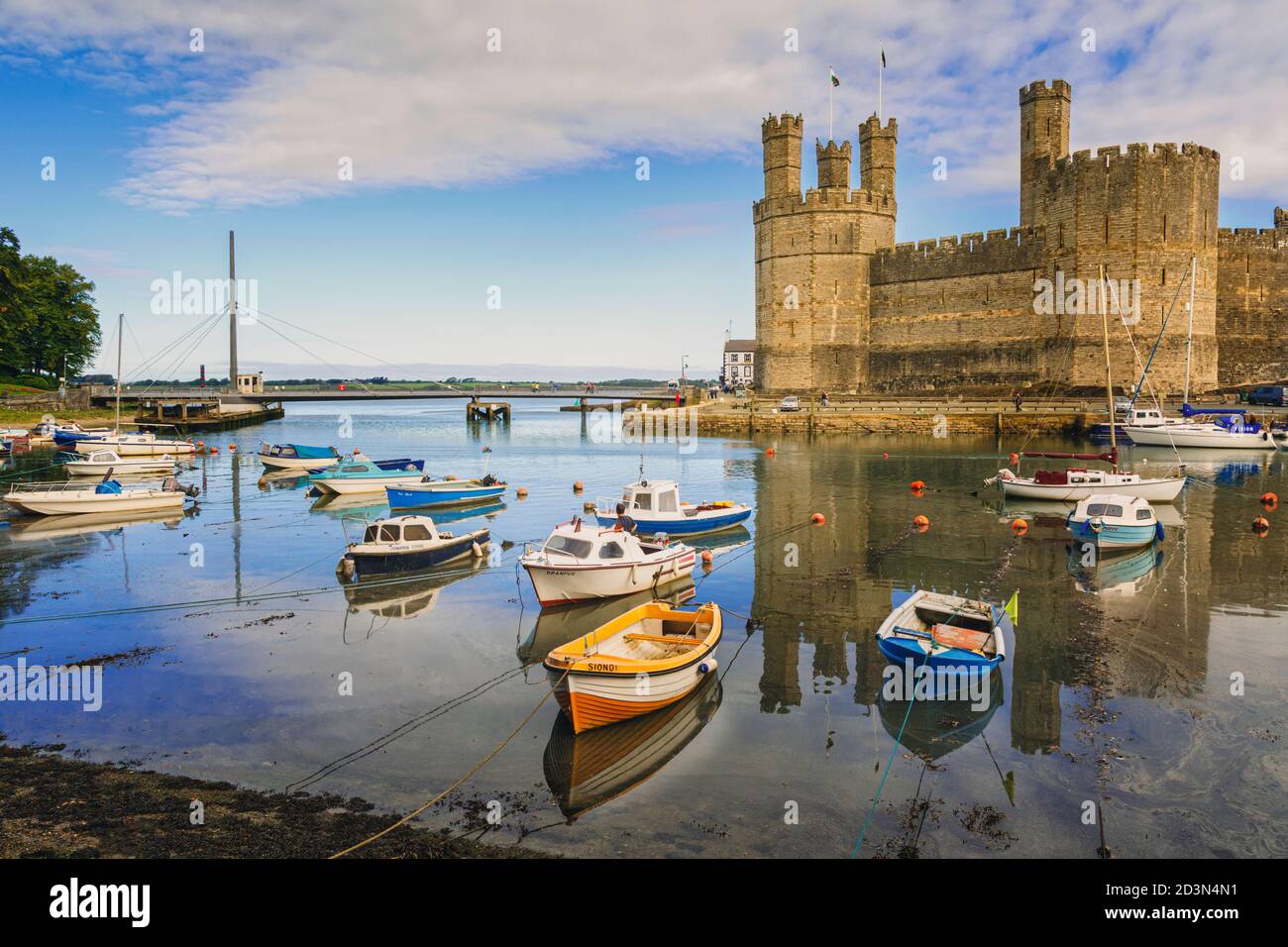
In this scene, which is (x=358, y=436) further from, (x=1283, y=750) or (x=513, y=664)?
(x=1283, y=750)

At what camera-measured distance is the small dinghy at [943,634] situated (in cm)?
1219

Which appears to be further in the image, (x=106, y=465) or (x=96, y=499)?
(x=106, y=465)

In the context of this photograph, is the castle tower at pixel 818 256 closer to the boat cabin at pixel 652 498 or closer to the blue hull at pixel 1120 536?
the boat cabin at pixel 652 498

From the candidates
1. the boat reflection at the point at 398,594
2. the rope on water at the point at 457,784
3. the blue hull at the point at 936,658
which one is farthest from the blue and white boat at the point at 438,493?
the blue hull at the point at 936,658

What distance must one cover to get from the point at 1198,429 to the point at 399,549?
41451mm

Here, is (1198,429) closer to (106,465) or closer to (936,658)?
(936,658)

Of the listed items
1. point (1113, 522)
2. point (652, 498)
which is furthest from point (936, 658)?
point (652, 498)

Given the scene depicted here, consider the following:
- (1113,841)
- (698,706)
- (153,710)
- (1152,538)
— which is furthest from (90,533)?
(1152,538)

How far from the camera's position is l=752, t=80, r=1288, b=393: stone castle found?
50188 millimetres

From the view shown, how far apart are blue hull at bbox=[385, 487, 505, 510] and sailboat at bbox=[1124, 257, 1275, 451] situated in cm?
3340

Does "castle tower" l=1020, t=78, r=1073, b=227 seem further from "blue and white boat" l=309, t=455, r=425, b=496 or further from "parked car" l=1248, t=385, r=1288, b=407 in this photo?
"blue and white boat" l=309, t=455, r=425, b=496

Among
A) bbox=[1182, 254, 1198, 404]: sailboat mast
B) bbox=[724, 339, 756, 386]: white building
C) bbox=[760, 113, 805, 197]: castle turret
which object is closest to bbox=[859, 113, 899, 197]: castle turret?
bbox=[760, 113, 805, 197]: castle turret

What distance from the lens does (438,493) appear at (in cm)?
3038

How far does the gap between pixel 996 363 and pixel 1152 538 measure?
3767cm
